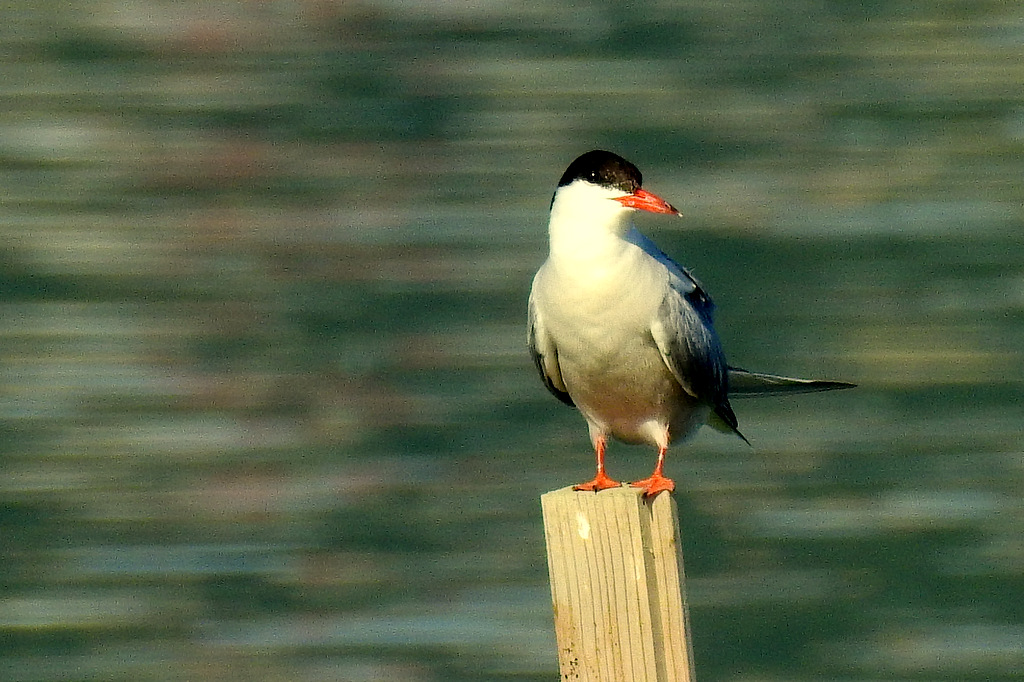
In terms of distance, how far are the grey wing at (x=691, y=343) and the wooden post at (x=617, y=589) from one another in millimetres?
1268

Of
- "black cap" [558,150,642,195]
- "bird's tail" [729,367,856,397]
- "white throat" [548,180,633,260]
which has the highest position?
"black cap" [558,150,642,195]

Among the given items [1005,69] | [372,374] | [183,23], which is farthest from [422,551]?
[1005,69]

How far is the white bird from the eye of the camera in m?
3.84

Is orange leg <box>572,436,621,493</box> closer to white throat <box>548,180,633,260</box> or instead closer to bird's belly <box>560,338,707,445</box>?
bird's belly <box>560,338,707,445</box>

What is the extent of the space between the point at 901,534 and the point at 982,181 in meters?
1.42

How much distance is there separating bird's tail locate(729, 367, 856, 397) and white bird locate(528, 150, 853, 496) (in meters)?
0.17

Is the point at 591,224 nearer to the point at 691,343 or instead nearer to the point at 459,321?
the point at 691,343

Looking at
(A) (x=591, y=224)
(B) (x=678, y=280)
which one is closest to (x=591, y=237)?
(A) (x=591, y=224)

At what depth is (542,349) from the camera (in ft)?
13.5

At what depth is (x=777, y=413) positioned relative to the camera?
5.83 metres

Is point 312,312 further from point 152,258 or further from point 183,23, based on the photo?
point 183,23

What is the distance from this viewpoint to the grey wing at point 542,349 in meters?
4.06

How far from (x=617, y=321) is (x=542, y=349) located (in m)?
0.28

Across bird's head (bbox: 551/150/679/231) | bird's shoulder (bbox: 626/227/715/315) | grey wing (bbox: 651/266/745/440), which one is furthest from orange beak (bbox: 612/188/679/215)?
grey wing (bbox: 651/266/745/440)
